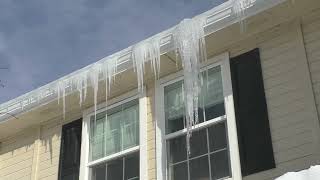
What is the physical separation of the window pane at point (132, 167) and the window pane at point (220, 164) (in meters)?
1.21

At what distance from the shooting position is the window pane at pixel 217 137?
8.05 metres

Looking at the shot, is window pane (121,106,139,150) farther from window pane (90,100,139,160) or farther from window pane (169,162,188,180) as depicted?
window pane (169,162,188,180)

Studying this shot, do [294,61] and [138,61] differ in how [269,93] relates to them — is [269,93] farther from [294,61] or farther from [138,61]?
[138,61]

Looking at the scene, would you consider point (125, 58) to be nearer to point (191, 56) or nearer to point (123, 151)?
point (191, 56)

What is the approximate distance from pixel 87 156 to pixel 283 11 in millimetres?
3599

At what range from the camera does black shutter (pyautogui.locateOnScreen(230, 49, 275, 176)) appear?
7.55 meters

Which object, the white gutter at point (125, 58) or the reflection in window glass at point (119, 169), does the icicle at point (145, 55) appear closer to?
the white gutter at point (125, 58)

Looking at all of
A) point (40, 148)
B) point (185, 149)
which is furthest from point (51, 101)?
point (185, 149)

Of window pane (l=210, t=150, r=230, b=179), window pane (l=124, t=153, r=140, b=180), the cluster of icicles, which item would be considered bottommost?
window pane (l=210, t=150, r=230, b=179)

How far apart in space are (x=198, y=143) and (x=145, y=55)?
1.53 metres

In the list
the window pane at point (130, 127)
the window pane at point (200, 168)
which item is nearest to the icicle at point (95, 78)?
the window pane at point (130, 127)

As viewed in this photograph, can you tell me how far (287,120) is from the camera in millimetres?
7520

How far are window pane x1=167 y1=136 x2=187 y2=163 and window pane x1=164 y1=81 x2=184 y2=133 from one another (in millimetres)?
172

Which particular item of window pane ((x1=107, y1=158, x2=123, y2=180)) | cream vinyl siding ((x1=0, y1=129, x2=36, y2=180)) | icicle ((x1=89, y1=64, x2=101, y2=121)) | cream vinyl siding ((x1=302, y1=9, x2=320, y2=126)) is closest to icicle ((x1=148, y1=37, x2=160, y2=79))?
icicle ((x1=89, y1=64, x2=101, y2=121))
